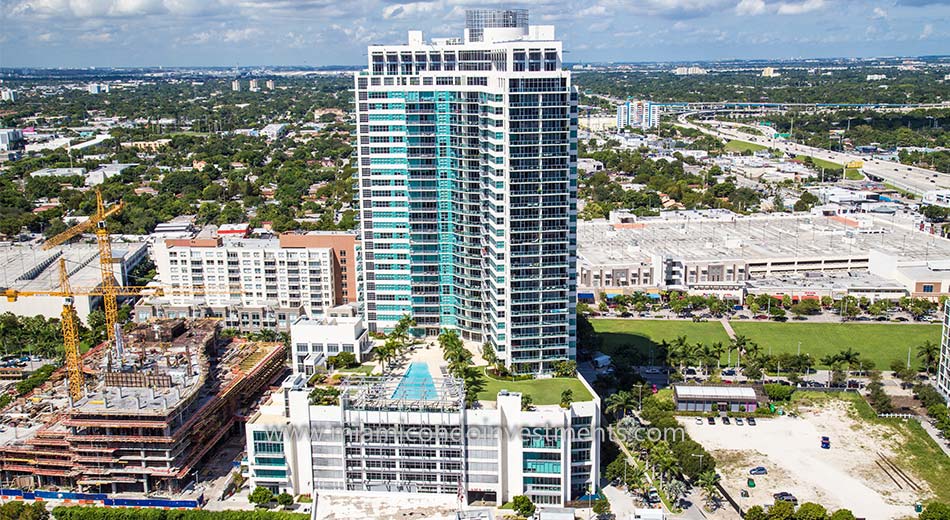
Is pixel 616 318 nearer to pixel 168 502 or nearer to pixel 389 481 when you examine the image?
pixel 389 481

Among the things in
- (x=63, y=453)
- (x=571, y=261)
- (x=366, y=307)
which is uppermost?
(x=571, y=261)

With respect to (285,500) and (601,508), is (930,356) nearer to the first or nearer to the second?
(601,508)

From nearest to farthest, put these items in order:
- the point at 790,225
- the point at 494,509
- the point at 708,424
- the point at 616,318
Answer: the point at 494,509 → the point at 708,424 → the point at 616,318 → the point at 790,225

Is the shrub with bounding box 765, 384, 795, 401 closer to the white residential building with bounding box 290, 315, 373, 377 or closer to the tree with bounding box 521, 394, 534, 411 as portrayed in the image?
the tree with bounding box 521, 394, 534, 411

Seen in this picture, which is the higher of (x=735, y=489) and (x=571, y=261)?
(x=571, y=261)

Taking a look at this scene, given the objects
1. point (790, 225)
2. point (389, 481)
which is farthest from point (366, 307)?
point (790, 225)

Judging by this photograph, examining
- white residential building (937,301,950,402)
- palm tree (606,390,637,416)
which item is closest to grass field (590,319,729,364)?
palm tree (606,390,637,416)

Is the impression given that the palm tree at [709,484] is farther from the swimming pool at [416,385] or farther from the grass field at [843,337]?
the grass field at [843,337]
